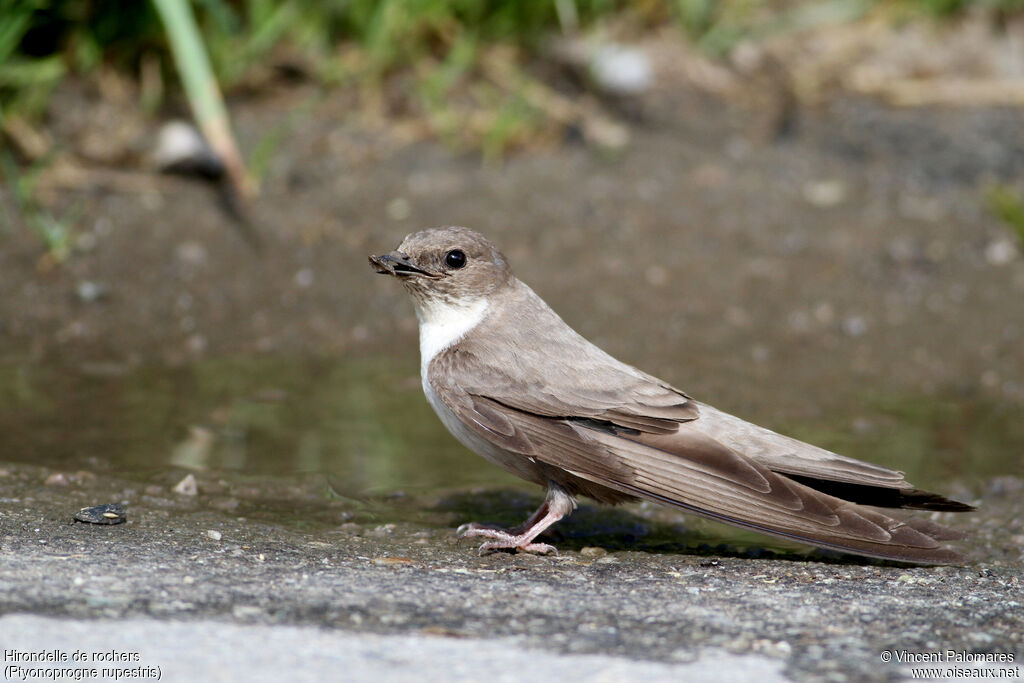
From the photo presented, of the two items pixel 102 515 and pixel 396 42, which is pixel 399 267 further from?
pixel 396 42

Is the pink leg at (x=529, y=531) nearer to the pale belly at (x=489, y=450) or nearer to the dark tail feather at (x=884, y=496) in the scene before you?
the pale belly at (x=489, y=450)

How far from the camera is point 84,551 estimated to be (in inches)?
132

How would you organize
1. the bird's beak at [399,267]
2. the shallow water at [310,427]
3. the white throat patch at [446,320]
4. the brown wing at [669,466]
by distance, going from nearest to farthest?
the brown wing at [669,466] < the bird's beak at [399,267] < the white throat patch at [446,320] < the shallow water at [310,427]

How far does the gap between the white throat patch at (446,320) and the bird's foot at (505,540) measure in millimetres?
695

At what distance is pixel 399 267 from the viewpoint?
4.38 meters

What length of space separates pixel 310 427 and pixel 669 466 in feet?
6.64

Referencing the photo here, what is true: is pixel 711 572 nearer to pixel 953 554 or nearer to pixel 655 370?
pixel 953 554

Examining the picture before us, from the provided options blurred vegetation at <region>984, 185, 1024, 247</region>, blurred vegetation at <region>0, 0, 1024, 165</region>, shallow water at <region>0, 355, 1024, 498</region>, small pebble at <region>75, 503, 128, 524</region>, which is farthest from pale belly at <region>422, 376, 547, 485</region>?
blurred vegetation at <region>984, 185, 1024, 247</region>

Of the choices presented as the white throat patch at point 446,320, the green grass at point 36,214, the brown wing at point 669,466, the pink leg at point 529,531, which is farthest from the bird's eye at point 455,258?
the green grass at point 36,214

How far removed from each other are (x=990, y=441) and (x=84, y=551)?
153 inches

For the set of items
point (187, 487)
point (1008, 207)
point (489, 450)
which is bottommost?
point (187, 487)

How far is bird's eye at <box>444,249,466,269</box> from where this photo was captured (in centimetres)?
450

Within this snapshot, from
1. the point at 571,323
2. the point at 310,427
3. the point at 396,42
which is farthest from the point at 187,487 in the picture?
the point at 396,42

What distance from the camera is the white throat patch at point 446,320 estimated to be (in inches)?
176
